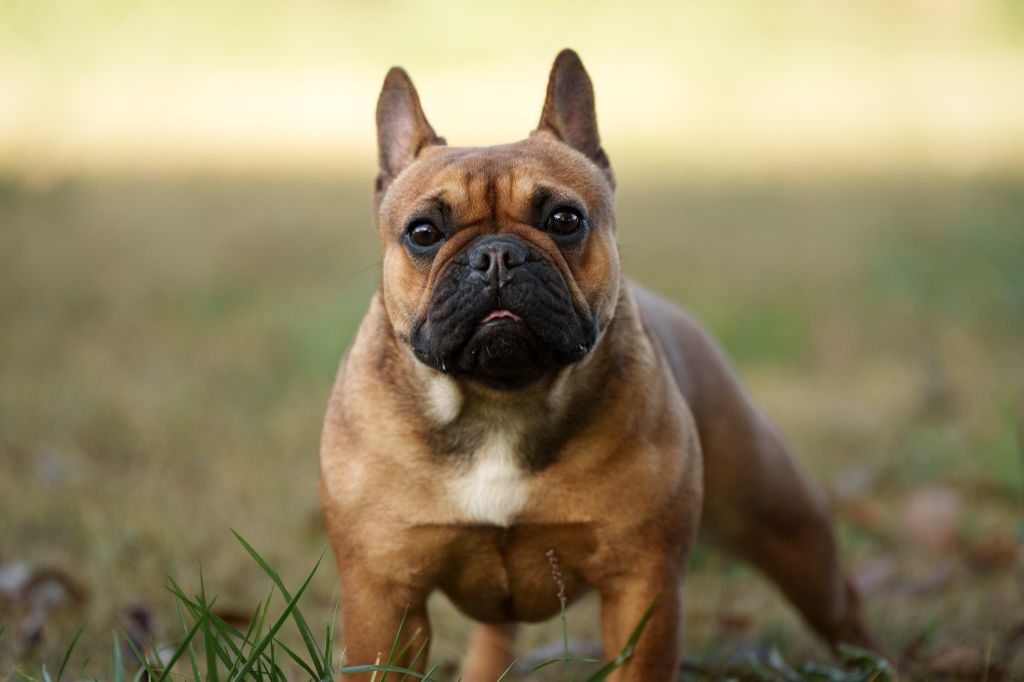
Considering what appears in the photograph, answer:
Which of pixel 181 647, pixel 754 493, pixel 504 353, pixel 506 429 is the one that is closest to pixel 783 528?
pixel 754 493

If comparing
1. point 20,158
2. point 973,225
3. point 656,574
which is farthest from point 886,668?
point 973,225

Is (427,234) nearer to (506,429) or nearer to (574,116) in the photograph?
(506,429)

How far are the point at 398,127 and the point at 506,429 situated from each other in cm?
103

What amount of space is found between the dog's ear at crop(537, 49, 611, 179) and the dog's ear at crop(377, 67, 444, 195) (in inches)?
13.8

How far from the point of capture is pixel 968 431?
6.24 m

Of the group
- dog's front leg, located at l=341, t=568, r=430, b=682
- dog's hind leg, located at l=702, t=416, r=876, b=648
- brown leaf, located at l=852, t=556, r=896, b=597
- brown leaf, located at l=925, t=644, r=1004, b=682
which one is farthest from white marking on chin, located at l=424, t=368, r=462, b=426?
brown leaf, located at l=852, t=556, r=896, b=597

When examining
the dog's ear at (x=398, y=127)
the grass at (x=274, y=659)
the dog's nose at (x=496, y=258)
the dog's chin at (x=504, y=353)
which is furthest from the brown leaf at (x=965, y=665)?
the dog's ear at (x=398, y=127)

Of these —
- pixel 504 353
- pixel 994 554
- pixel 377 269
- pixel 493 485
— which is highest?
pixel 504 353

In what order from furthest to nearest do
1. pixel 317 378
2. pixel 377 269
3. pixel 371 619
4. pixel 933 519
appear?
pixel 377 269 < pixel 317 378 < pixel 933 519 < pixel 371 619

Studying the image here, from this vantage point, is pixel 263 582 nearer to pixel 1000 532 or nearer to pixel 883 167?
pixel 1000 532

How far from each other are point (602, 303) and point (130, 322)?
541cm

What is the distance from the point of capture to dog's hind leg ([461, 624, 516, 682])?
13.3ft

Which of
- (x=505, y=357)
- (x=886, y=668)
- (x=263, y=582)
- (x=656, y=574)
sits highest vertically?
(x=505, y=357)

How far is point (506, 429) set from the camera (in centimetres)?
326
